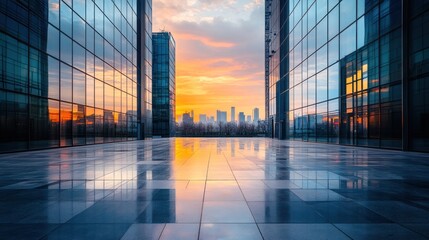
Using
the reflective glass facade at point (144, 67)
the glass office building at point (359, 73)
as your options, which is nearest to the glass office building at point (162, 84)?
the reflective glass facade at point (144, 67)

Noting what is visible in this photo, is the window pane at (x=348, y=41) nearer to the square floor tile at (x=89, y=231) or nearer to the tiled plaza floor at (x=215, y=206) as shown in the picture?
the tiled plaza floor at (x=215, y=206)

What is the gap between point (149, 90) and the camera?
59250 mm

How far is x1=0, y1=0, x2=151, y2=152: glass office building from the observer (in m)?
21.4

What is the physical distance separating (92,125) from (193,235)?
32.7 metres

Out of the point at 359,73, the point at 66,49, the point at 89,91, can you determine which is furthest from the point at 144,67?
the point at 359,73

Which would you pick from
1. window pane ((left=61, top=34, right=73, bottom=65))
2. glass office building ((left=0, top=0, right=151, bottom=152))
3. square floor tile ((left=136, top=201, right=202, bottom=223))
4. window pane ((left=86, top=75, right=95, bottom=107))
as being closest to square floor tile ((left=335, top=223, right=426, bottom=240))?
square floor tile ((left=136, top=201, right=202, bottom=223))

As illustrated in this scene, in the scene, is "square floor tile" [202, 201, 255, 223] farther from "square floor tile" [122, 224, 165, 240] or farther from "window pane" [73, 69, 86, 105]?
"window pane" [73, 69, 86, 105]

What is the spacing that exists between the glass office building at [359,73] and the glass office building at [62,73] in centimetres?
2786

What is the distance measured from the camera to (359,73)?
27250mm

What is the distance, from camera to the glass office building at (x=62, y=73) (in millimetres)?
21359

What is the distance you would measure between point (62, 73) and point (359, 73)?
2929 cm

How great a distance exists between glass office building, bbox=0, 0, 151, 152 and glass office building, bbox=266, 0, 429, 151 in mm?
27861

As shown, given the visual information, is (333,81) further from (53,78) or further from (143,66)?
(143,66)

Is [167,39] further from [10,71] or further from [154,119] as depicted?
[10,71]
